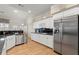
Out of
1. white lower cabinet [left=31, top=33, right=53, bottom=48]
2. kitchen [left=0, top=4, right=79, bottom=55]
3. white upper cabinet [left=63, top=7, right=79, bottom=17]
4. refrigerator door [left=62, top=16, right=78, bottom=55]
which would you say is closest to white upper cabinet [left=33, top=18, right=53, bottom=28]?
kitchen [left=0, top=4, right=79, bottom=55]

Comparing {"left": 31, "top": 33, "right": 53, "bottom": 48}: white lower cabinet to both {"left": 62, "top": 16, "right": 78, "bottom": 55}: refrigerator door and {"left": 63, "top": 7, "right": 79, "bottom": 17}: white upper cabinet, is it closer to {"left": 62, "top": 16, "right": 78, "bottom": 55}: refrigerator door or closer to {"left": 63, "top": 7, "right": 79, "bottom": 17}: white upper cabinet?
{"left": 62, "top": 16, "right": 78, "bottom": 55}: refrigerator door

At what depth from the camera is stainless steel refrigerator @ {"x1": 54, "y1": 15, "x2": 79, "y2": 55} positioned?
1.93m

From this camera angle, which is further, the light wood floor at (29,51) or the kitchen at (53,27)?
the light wood floor at (29,51)

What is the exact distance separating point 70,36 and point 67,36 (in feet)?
0.34

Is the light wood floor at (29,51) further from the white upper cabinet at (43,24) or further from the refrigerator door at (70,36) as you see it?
the white upper cabinet at (43,24)

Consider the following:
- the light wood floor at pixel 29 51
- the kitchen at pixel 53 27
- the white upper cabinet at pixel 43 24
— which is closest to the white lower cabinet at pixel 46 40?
the kitchen at pixel 53 27

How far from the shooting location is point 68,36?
213cm

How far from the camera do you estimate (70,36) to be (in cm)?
207

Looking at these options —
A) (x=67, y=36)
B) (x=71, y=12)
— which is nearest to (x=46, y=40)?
(x=67, y=36)

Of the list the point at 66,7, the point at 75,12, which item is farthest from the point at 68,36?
the point at 66,7

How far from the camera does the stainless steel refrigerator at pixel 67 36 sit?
1927 millimetres

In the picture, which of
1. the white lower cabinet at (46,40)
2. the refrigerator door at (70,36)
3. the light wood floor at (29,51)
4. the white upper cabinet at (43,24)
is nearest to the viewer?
the refrigerator door at (70,36)

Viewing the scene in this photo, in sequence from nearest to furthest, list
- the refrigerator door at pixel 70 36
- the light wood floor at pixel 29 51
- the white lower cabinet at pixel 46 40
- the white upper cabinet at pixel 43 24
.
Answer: the refrigerator door at pixel 70 36, the light wood floor at pixel 29 51, the white lower cabinet at pixel 46 40, the white upper cabinet at pixel 43 24
